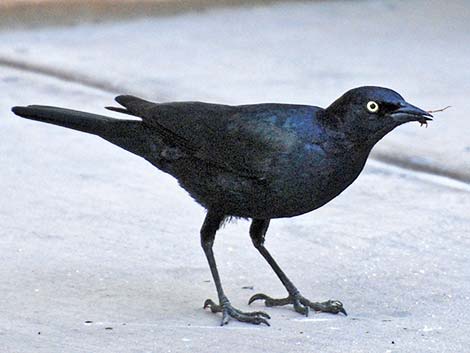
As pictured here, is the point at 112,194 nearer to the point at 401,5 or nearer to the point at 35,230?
the point at 35,230

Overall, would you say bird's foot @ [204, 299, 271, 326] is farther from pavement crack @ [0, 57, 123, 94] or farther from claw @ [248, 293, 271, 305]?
pavement crack @ [0, 57, 123, 94]

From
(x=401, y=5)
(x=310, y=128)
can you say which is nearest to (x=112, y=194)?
(x=310, y=128)

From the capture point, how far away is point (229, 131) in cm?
406

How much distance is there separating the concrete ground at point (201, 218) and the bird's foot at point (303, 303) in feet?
0.09

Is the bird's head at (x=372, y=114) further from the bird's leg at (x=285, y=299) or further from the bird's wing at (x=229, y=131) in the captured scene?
the bird's leg at (x=285, y=299)

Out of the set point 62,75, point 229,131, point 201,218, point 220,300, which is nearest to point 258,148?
point 229,131

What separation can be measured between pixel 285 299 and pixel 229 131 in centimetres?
58

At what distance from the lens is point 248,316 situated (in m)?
4.04

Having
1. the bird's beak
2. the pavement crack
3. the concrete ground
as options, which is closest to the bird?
the bird's beak

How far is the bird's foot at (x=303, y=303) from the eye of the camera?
413cm

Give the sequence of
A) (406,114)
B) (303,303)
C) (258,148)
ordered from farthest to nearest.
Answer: (303,303), (258,148), (406,114)

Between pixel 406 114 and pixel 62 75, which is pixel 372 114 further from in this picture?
pixel 62 75

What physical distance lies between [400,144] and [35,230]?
6.66 feet

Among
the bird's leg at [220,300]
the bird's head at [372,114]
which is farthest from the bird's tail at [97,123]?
the bird's head at [372,114]
